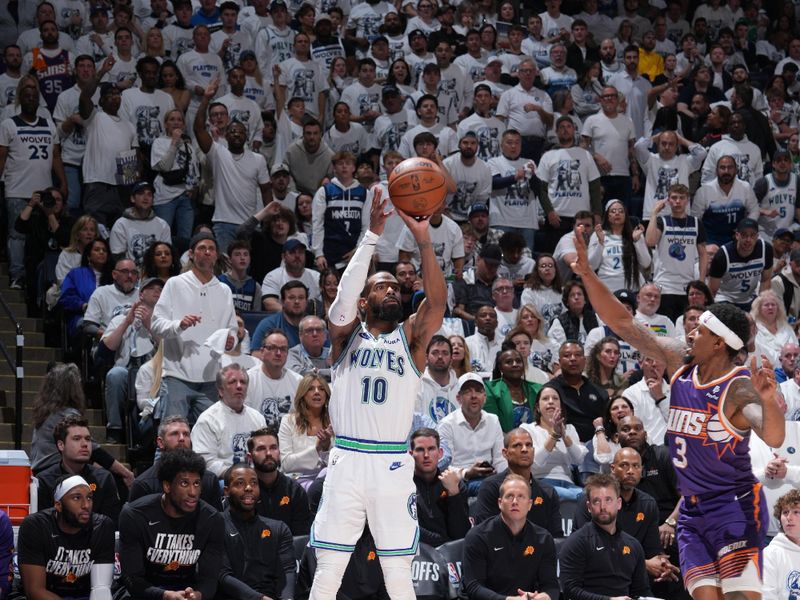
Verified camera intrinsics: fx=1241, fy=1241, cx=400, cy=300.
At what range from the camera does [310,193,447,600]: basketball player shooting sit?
7.46m

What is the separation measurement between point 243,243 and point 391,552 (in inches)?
261

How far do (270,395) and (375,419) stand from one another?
164 inches

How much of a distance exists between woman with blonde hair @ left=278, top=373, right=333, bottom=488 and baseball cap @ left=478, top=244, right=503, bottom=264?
3833 millimetres

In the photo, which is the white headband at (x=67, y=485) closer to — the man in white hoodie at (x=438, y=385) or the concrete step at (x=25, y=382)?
the man in white hoodie at (x=438, y=385)

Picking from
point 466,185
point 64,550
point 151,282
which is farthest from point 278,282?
point 64,550

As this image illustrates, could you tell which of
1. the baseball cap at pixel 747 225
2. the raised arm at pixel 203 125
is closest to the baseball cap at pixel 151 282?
the raised arm at pixel 203 125

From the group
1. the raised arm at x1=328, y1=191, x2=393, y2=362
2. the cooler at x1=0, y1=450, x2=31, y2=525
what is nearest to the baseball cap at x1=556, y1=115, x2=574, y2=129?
the raised arm at x1=328, y1=191, x2=393, y2=362

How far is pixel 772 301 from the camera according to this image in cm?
1427

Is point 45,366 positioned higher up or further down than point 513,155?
further down

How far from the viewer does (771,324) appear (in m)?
14.2

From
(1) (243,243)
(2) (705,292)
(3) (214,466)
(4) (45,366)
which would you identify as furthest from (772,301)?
(4) (45,366)

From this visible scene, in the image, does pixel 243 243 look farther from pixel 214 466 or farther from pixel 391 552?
pixel 391 552

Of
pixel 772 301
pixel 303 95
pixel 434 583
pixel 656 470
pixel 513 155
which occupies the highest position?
pixel 303 95

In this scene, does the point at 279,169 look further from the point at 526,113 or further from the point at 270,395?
the point at 270,395
